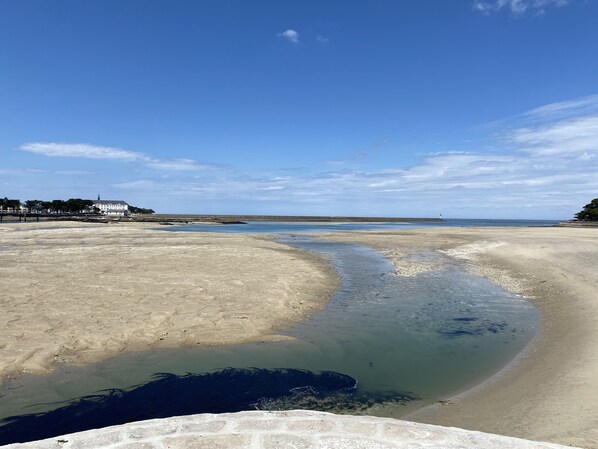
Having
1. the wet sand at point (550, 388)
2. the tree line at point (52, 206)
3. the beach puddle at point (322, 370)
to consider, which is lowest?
the beach puddle at point (322, 370)

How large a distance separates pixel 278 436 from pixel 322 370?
439 cm

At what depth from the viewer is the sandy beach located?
7.21 metres

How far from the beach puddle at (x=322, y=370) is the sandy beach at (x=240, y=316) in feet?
2.09

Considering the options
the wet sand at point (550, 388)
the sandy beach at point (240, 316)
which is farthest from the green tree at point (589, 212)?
the wet sand at point (550, 388)

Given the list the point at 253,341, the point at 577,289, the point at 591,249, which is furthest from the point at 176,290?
the point at 591,249

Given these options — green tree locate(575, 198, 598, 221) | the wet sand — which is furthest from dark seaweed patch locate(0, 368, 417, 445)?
green tree locate(575, 198, 598, 221)

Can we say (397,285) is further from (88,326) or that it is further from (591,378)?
(88,326)

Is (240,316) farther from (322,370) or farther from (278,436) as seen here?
(278,436)

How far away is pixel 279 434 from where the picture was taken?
201 inches

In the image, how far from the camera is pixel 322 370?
9305 millimetres

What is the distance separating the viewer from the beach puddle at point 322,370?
294 inches

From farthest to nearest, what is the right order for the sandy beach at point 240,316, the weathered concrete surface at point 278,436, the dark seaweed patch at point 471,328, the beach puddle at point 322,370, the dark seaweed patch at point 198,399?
the dark seaweed patch at point 471,328 < the beach puddle at point 322,370 < the sandy beach at point 240,316 < the dark seaweed patch at point 198,399 < the weathered concrete surface at point 278,436

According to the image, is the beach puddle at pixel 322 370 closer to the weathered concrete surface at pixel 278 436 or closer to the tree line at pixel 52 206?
the weathered concrete surface at pixel 278 436

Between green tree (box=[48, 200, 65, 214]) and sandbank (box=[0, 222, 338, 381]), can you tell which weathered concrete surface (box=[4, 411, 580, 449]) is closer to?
sandbank (box=[0, 222, 338, 381])
